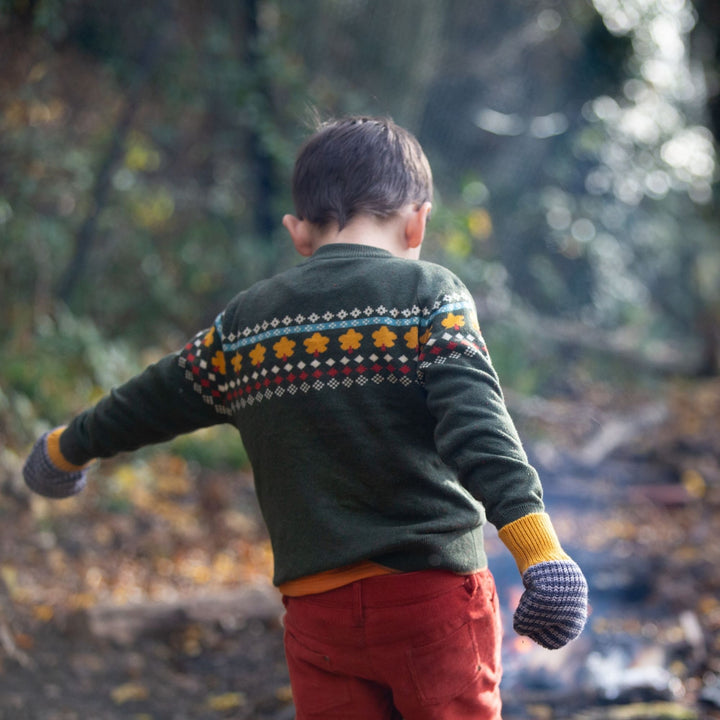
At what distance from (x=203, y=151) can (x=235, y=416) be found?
5.64m

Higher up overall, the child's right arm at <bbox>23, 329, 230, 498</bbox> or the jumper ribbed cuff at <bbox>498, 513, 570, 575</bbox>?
the child's right arm at <bbox>23, 329, 230, 498</bbox>

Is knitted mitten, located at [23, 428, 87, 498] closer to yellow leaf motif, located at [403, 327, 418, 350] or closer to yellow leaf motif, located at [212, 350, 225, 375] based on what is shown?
yellow leaf motif, located at [212, 350, 225, 375]

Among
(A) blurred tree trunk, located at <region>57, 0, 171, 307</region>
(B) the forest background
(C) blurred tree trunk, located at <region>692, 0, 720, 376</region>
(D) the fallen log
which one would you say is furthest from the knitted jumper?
(C) blurred tree trunk, located at <region>692, 0, 720, 376</region>

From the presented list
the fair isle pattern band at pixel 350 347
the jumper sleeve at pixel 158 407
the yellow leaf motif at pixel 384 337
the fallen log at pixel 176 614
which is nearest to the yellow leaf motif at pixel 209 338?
the jumper sleeve at pixel 158 407

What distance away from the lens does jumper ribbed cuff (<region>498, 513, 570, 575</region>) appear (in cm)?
152

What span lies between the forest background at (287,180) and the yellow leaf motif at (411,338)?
2.64m

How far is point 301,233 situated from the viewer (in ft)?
6.49

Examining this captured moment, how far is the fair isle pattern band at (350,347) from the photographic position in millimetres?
1680

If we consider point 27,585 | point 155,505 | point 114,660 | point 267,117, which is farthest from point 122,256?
point 114,660

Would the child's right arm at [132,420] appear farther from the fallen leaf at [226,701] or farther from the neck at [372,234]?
the fallen leaf at [226,701]

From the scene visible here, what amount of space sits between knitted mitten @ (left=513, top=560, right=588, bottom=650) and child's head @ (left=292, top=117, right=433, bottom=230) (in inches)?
32.3

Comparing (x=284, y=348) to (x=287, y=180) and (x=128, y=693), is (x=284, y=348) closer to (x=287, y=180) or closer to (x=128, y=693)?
(x=128, y=693)

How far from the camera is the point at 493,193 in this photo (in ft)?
28.6

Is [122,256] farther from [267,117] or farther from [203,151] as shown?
[267,117]
